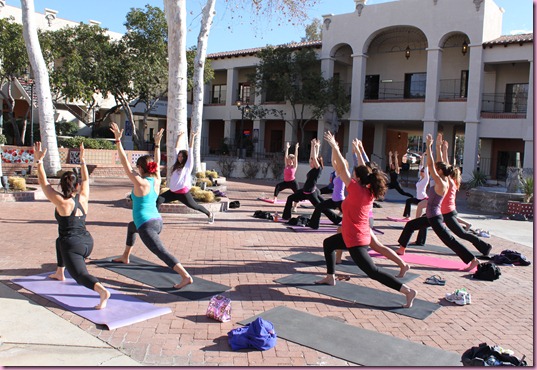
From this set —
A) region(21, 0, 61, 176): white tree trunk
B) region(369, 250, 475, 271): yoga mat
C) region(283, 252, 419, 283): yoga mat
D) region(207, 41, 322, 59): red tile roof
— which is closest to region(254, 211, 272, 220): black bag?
region(283, 252, 419, 283): yoga mat

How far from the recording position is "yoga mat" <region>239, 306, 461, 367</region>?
446 cm

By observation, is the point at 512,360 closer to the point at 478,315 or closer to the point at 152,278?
the point at 478,315

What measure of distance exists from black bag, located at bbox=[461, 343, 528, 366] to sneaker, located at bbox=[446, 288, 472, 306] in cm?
213

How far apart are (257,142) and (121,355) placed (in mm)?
30502

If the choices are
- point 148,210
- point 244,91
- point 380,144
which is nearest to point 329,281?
point 148,210

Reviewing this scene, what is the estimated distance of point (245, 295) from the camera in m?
6.28

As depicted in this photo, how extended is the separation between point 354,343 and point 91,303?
2971 mm

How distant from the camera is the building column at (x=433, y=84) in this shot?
1073 inches

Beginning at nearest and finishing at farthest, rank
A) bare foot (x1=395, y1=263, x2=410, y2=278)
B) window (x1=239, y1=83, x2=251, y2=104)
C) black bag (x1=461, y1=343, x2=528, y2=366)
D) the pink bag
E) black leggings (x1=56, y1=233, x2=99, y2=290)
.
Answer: black bag (x1=461, y1=343, x2=528, y2=366) < the pink bag < black leggings (x1=56, y1=233, x2=99, y2=290) < bare foot (x1=395, y1=263, x2=410, y2=278) < window (x1=239, y1=83, x2=251, y2=104)

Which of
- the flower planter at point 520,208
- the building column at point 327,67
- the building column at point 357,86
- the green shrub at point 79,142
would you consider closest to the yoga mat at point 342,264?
the flower planter at point 520,208

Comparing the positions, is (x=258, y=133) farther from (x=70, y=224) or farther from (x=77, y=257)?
(x=77, y=257)

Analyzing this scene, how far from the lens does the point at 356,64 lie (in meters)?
30.0

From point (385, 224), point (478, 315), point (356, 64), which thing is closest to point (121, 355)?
point (478, 315)

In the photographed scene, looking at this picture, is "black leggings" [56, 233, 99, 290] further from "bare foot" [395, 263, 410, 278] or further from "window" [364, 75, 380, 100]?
"window" [364, 75, 380, 100]
